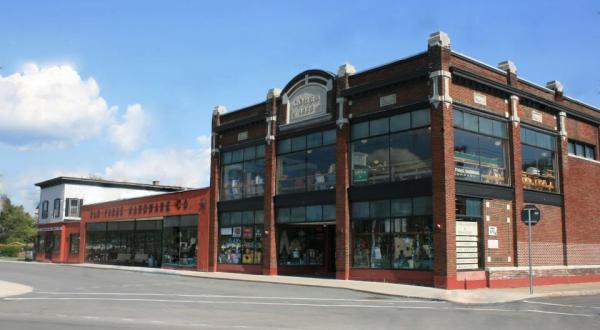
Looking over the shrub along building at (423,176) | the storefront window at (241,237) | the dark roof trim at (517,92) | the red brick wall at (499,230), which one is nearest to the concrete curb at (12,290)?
the shrub along building at (423,176)

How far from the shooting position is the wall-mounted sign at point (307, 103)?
31266mm

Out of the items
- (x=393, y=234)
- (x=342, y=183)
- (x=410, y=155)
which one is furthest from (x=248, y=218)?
(x=410, y=155)

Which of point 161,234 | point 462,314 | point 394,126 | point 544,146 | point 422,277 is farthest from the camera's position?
point 161,234

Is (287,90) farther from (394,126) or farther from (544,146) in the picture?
(544,146)

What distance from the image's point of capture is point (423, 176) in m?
26.1

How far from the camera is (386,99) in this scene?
91.2 ft

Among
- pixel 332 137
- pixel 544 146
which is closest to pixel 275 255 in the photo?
pixel 332 137

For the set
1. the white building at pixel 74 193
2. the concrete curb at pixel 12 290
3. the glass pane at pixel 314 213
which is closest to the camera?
the concrete curb at pixel 12 290

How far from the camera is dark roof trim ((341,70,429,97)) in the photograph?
85.8 feet

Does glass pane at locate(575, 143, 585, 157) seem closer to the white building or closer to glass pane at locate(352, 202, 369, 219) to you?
glass pane at locate(352, 202, 369, 219)

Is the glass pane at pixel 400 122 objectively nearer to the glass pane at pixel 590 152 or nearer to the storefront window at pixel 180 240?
the glass pane at pixel 590 152

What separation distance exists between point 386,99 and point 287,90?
7669 mm

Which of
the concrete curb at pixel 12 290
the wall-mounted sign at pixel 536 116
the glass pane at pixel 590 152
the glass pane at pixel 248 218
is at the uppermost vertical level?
the wall-mounted sign at pixel 536 116

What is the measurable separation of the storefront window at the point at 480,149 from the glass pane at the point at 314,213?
823 centimetres
